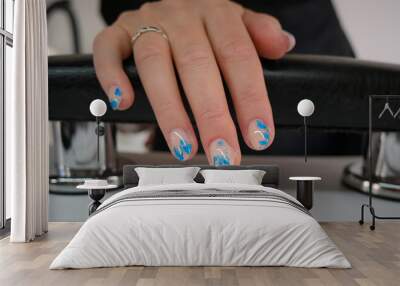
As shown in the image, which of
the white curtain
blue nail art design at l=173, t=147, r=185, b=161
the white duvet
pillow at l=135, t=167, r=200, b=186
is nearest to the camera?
the white duvet

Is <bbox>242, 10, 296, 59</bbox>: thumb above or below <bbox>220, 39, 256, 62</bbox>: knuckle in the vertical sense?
above

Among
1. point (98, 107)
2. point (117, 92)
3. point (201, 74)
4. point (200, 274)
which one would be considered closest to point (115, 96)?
point (117, 92)

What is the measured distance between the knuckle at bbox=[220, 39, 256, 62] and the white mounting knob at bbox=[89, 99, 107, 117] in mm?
1303

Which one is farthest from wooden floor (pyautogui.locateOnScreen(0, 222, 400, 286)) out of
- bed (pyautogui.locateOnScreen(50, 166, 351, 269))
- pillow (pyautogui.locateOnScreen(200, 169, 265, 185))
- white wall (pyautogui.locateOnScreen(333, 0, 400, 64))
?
white wall (pyautogui.locateOnScreen(333, 0, 400, 64))

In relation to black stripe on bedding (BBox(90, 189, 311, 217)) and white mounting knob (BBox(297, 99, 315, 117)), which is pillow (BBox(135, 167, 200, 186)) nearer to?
black stripe on bedding (BBox(90, 189, 311, 217))

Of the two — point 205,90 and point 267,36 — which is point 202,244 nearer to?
point 205,90

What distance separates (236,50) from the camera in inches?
193

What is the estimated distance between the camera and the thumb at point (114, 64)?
5191 mm

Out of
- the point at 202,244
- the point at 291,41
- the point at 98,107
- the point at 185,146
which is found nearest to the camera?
the point at 202,244

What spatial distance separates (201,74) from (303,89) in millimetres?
1165

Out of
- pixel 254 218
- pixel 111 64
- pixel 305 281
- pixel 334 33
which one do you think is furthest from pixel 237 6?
pixel 305 281

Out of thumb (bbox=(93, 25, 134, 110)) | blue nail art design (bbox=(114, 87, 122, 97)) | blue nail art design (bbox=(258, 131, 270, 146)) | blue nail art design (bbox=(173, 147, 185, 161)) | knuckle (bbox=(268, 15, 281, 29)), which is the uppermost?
knuckle (bbox=(268, 15, 281, 29))

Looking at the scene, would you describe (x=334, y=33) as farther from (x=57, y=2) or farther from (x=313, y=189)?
(x=57, y=2)

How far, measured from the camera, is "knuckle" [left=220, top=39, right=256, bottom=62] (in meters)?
4.83
